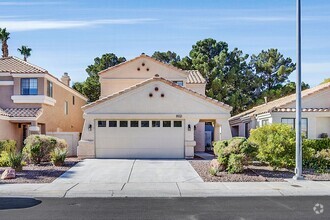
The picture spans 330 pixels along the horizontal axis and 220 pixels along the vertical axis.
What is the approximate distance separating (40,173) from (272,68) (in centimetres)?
3710

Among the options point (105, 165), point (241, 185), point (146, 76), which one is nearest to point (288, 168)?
point (241, 185)

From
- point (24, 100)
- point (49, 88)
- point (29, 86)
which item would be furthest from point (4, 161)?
point (49, 88)

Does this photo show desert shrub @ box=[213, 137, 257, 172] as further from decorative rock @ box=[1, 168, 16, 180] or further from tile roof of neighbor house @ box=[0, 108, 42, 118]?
tile roof of neighbor house @ box=[0, 108, 42, 118]

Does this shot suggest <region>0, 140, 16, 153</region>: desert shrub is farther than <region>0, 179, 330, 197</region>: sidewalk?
Yes

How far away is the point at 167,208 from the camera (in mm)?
10102

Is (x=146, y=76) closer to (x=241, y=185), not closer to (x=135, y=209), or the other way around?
(x=241, y=185)

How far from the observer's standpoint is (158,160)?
69.4 ft

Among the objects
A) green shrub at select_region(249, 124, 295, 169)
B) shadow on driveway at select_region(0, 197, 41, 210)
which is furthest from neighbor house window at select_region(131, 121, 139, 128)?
shadow on driveway at select_region(0, 197, 41, 210)

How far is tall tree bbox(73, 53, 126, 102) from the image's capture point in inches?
1721

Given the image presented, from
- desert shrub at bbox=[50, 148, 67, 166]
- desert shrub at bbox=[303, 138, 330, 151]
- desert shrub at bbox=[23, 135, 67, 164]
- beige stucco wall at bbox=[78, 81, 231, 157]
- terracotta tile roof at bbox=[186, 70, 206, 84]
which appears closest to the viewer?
desert shrub at bbox=[50, 148, 67, 166]

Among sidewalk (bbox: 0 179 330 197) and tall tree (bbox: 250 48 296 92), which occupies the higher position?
tall tree (bbox: 250 48 296 92)

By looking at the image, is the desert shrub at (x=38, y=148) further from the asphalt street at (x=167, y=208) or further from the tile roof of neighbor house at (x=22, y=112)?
the asphalt street at (x=167, y=208)

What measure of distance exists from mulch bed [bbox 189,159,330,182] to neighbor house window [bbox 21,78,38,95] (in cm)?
1297

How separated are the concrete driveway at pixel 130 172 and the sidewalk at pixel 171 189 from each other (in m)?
0.92
